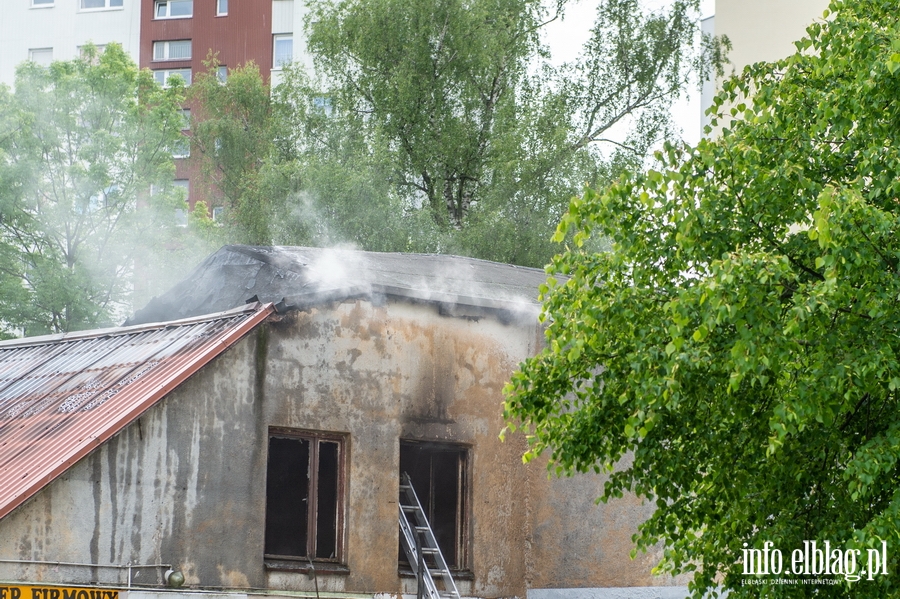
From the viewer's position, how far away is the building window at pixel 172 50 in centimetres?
5181

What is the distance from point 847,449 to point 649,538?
1852 millimetres

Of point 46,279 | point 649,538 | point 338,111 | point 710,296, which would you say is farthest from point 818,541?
point 46,279

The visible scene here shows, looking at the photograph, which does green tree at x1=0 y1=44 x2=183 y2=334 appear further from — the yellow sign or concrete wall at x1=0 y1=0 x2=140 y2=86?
the yellow sign

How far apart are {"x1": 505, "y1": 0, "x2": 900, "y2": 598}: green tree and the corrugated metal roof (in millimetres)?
3404

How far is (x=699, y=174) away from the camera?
392 inches

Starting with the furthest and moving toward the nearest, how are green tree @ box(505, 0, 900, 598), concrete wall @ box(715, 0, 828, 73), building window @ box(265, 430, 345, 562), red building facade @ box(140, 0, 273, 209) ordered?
red building facade @ box(140, 0, 273, 209) → concrete wall @ box(715, 0, 828, 73) → building window @ box(265, 430, 345, 562) → green tree @ box(505, 0, 900, 598)

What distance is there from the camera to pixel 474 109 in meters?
32.1

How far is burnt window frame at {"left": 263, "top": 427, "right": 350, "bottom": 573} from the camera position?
1230 cm

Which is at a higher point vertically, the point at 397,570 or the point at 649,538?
the point at 649,538

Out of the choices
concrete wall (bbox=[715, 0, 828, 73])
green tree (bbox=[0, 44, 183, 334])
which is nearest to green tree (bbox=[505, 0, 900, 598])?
concrete wall (bbox=[715, 0, 828, 73])

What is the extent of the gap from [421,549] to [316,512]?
4.21ft

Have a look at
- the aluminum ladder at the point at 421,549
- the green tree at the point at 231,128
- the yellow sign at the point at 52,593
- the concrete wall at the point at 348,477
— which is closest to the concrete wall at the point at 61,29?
the green tree at the point at 231,128

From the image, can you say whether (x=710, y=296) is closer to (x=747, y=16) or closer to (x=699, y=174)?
(x=699, y=174)

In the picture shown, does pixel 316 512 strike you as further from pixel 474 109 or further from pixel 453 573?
pixel 474 109
